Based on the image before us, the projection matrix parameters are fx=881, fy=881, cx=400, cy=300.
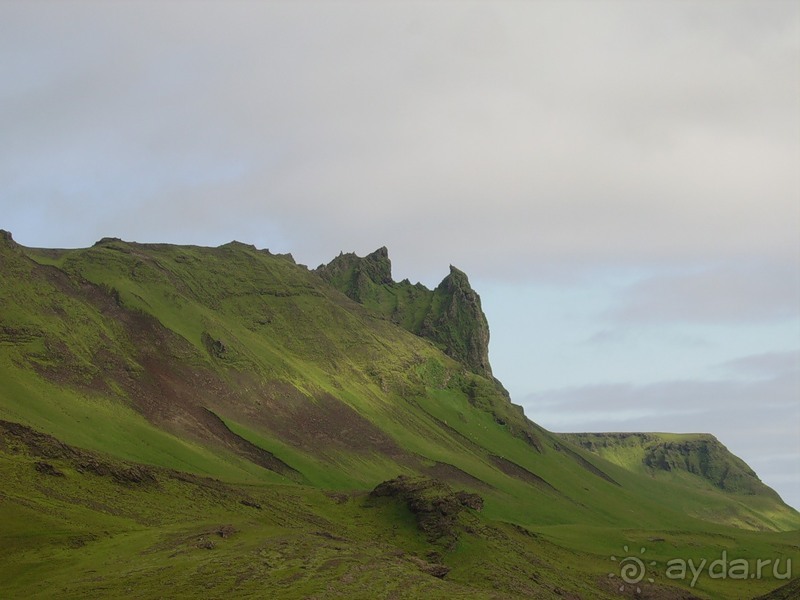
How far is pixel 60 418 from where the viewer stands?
19150cm

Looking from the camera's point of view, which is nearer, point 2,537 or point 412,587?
point 412,587

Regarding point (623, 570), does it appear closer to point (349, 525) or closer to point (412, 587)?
point (349, 525)

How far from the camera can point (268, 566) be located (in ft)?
335

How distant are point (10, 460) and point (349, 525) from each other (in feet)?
179

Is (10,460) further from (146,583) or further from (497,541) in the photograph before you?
(497,541)

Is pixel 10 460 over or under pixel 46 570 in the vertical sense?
over

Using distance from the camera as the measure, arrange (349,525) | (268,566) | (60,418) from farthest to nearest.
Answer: (60,418) → (349,525) → (268,566)

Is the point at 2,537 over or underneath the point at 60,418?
underneath

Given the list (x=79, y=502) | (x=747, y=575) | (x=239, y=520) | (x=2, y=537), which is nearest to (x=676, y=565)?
(x=747, y=575)

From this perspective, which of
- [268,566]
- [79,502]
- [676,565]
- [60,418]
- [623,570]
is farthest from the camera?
[60,418]

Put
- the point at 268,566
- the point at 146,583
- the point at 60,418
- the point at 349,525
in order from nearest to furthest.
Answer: the point at 146,583 < the point at 268,566 < the point at 349,525 < the point at 60,418

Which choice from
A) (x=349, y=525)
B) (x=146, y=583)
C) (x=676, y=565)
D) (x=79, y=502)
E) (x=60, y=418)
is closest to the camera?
(x=146, y=583)

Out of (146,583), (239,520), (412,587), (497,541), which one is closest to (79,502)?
(239,520)

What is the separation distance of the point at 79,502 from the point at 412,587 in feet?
178
